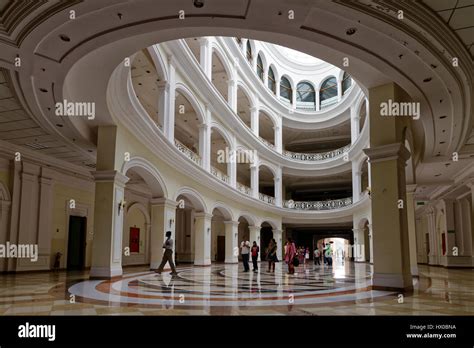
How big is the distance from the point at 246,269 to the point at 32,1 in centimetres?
1162

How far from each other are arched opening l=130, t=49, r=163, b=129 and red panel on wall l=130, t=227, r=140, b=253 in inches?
221

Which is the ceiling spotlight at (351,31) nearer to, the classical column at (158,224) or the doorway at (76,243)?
the classical column at (158,224)

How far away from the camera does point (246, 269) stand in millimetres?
15492

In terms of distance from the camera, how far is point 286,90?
33.2 metres

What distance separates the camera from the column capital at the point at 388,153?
341 inches

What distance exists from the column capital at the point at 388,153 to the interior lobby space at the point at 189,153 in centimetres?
3

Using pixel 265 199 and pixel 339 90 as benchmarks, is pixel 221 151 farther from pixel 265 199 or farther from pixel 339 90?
pixel 339 90

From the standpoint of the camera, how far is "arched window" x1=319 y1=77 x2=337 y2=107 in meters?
32.6

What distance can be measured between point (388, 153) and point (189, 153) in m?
9.95

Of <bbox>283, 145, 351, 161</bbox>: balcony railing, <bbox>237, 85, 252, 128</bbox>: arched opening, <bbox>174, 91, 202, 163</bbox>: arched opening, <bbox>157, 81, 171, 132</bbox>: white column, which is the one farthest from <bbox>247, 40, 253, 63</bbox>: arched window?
<bbox>157, 81, 171, 132</bbox>: white column

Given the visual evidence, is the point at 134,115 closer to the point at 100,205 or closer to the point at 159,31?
the point at 100,205

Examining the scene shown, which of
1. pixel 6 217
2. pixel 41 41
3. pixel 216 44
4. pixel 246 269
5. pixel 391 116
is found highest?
pixel 216 44

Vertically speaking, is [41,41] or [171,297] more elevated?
[41,41]
